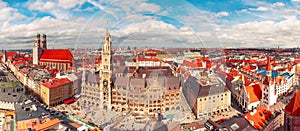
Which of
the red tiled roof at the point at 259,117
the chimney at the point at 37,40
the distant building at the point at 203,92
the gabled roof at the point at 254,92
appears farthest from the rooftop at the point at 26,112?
the chimney at the point at 37,40

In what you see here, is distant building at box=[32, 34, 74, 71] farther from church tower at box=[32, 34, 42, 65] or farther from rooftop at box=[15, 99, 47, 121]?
rooftop at box=[15, 99, 47, 121]

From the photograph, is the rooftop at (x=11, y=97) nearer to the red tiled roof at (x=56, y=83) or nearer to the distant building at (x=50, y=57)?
A: the red tiled roof at (x=56, y=83)

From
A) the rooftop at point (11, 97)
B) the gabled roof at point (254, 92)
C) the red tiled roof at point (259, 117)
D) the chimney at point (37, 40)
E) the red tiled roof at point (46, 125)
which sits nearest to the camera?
the red tiled roof at point (46, 125)

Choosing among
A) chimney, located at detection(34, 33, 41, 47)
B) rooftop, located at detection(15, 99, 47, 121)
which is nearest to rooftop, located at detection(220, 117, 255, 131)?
rooftop, located at detection(15, 99, 47, 121)

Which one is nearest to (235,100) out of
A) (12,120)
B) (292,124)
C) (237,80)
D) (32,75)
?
(237,80)

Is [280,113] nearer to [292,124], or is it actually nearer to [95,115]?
[292,124]

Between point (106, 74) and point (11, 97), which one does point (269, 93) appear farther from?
point (11, 97)

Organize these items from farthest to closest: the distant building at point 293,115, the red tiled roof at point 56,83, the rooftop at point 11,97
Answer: the red tiled roof at point 56,83
the rooftop at point 11,97
the distant building at point 293,115
